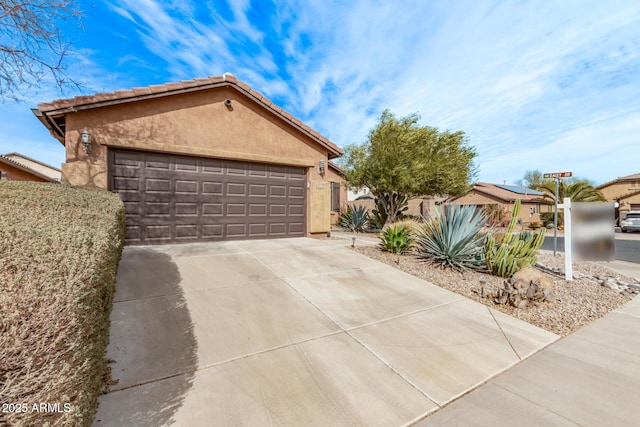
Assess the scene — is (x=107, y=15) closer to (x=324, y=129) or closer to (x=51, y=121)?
(x=51, y=121)

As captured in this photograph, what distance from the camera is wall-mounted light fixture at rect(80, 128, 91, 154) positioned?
6.39 meters

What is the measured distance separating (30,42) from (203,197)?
462 centimetres

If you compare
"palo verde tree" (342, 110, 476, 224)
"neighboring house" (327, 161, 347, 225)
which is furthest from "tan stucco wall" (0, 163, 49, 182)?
"palo verde tree" (342, 110, 476, 224)

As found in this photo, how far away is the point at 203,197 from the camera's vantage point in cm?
789

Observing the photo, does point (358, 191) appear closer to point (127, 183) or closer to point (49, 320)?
point (127, 183)

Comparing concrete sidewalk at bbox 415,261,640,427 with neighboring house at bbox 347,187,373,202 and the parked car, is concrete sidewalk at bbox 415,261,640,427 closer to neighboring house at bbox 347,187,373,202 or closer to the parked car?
neighboring house at bbox 347,187,373,202

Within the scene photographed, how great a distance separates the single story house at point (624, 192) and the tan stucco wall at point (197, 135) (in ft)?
118

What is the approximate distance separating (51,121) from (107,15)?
3.01 m

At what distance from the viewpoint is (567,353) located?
3145 millimetres

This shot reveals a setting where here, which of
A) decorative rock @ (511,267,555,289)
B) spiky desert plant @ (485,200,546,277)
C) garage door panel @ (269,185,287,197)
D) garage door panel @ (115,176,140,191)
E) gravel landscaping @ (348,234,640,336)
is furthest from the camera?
garage door panel @ (269,185,287,197)

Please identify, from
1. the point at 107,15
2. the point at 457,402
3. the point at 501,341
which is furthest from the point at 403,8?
the point at 457,402

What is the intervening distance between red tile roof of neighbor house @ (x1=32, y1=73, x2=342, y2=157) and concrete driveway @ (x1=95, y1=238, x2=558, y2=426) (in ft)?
13.5

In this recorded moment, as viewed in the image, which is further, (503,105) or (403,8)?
(503,105)

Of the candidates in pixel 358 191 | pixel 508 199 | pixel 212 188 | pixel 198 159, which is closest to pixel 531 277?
pixel 212 188
